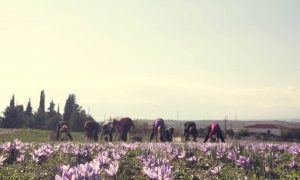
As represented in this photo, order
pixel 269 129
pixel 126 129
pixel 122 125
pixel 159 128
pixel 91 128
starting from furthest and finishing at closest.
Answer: pixel 269 129 → pixel 91 128 → pixel 126 129 → pixel 122 125 → pixel 159 128

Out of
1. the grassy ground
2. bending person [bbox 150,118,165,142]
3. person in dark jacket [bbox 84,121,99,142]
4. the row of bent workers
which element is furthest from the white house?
person in dark jacket [bbox 84,121,99,142]

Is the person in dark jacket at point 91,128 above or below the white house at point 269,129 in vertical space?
above

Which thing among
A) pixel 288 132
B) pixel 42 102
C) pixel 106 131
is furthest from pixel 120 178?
pixel 42 102

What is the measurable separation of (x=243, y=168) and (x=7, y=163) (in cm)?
531

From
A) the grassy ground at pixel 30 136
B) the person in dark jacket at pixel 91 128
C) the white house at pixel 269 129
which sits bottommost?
the white house at pixel 269 129

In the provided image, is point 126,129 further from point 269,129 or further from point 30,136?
point 269,129

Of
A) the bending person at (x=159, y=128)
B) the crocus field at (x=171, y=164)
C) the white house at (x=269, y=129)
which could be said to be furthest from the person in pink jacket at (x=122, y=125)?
the white house at (x=269, y=129)

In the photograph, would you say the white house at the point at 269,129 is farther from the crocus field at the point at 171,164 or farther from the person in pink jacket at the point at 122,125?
the crocus field at the point at 171,164

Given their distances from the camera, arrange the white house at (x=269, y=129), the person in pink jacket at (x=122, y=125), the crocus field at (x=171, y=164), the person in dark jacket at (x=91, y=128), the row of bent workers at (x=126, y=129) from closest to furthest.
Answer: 1. the crocus field at (x=171, y=164)
2. the row of bent workers at (x=126, y=129)
3. the person in pink jacket at (x=122, y=125)
4. the person in dark jacket at (x=91, y=128)
5. the white house at (x=269, y=129)

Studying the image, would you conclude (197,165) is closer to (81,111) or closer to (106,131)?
(106,131)

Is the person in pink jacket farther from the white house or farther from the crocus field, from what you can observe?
the white house

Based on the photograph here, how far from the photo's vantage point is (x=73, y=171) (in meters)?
2.74

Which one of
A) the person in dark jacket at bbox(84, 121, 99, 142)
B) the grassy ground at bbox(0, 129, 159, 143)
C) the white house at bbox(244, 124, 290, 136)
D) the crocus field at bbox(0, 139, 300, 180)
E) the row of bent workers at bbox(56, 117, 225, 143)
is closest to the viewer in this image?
the crocus field at bbox(0, 139, 300, 180)

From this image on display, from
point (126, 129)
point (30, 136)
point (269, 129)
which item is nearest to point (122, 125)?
point (126, 129)
